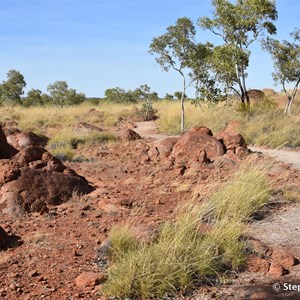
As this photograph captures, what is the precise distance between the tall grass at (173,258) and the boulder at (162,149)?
5225 mm

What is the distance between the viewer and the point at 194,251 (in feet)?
15.7

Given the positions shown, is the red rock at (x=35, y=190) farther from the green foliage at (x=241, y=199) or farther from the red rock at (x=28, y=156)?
the green foliage at (x=241, y=199)

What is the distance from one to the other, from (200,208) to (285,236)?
110cm

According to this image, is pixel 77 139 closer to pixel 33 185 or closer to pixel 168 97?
pixel 33 185

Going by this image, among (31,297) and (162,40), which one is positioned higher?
(162,40)

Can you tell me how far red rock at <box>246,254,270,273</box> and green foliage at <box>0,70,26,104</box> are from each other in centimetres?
3100

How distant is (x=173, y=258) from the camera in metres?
Answer: 4.51

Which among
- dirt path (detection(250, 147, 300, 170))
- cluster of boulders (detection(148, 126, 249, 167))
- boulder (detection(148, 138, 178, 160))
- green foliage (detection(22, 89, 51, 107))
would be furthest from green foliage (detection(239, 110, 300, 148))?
green foliage (detection(22, 89, 51, 107))

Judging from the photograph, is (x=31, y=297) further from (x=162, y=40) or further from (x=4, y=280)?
(x=162, y=40)

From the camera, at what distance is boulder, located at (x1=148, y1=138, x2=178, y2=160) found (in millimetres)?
11181

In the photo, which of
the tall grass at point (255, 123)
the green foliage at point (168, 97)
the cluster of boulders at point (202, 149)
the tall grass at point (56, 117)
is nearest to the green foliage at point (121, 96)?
the green foliage at point (168, 97)

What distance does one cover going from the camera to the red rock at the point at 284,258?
196 inches

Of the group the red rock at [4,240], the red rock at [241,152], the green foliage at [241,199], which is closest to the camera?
the red rock at [4,240]

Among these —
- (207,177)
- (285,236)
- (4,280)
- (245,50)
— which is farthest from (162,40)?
(4,280)
